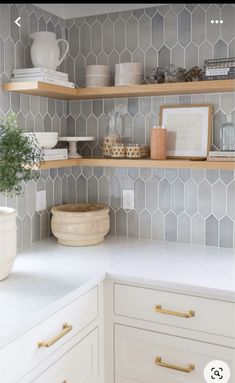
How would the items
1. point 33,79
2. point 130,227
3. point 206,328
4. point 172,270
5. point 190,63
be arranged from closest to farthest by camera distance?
1. point 206,328
2. point 172,270
3. point 33,79
4. point 190,63
5. point 130,227

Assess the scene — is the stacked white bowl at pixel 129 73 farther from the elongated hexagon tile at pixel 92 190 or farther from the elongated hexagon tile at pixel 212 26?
the elongated hexagon tile at pixel 92 190

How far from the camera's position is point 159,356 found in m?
1.70

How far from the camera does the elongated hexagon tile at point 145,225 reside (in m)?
A: 2.35

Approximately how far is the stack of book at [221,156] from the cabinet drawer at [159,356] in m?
0.82

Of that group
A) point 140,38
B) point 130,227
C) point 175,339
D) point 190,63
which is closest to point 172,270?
point 175,339

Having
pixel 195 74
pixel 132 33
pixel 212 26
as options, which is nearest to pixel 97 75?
pixel 132 33

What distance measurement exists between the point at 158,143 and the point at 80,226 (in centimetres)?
57

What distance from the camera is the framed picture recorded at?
2.16 m

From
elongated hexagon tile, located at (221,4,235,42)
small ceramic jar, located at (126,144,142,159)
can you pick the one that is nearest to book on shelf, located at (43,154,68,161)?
small ceramic jar, located at (126,144,142,159)

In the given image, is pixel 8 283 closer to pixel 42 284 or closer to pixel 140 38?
pixel 42 284

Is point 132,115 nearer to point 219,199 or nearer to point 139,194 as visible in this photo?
point 139,194

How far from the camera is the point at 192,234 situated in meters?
2.26

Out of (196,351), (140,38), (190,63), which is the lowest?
(196,351)

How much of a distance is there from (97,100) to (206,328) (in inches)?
54.9
